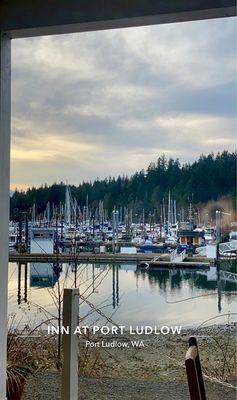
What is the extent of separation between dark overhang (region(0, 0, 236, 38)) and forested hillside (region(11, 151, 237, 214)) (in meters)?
0.57

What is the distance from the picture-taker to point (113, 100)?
2.01 meters

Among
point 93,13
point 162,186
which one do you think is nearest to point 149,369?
point 162,186

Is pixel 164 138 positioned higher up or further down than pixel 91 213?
higher up

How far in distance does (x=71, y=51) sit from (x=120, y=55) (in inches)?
9.3

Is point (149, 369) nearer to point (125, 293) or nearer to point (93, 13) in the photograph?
point (125, 293)

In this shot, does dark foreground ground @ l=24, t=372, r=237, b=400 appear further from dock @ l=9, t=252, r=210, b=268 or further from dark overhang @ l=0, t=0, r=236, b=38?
dark overhang @ l=0, t=0, r=236, b=38

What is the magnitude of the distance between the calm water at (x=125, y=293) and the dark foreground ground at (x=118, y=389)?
10.3 inches

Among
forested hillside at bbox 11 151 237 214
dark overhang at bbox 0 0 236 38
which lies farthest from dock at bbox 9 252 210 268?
dark overhang at bbox 0 0 236 38

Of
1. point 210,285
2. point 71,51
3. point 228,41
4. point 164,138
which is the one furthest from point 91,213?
point 228,41

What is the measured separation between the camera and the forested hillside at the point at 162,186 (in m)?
1.89

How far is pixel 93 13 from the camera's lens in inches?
74.2

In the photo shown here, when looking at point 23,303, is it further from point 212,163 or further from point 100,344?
point 212,163

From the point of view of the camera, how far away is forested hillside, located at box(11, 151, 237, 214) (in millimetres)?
1891

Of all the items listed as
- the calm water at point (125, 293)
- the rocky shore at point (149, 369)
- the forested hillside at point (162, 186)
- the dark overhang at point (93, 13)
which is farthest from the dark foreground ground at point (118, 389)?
the dark overhang at point (93, 13)
